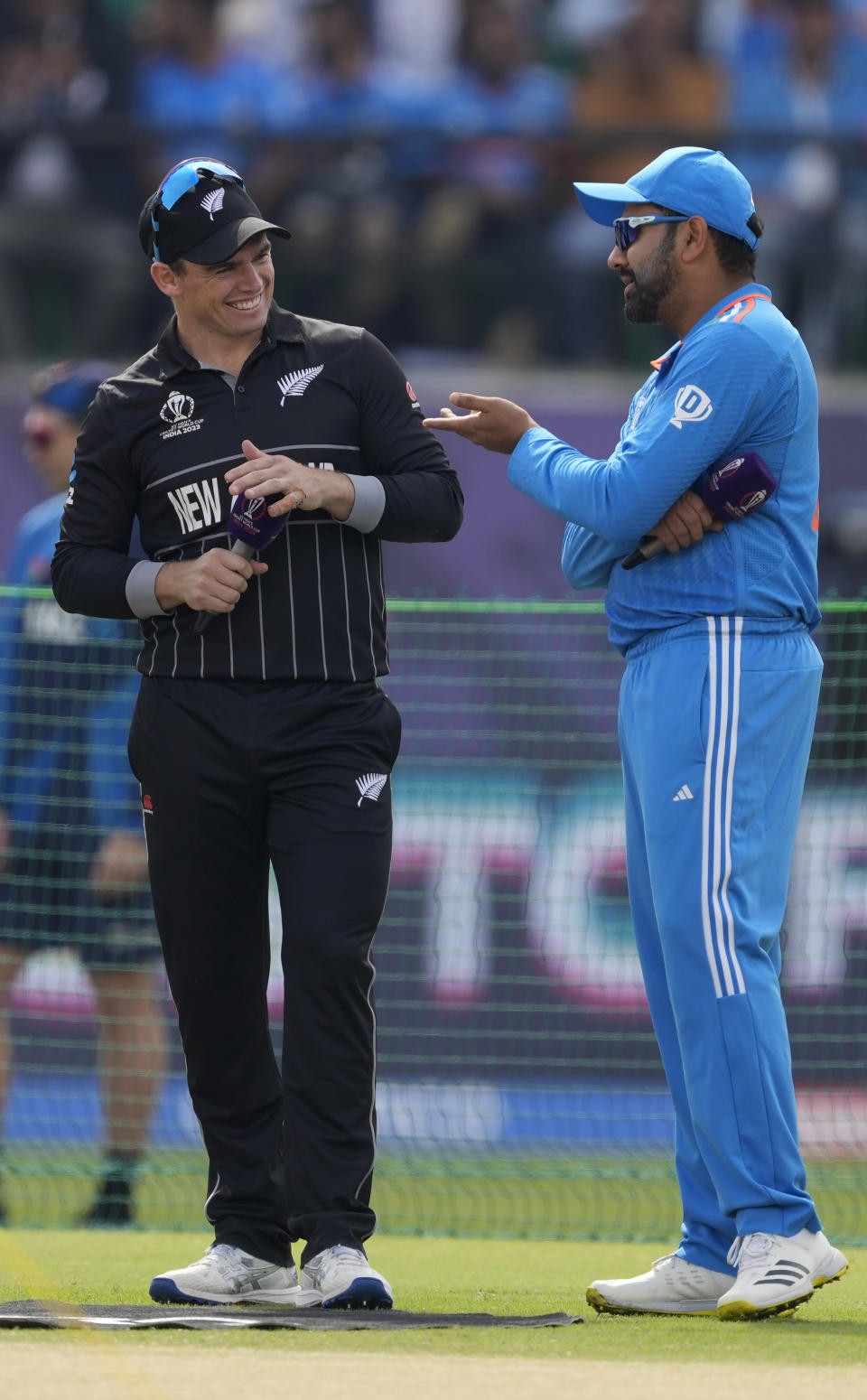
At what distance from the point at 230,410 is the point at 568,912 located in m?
3.18

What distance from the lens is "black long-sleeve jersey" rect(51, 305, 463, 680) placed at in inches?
151

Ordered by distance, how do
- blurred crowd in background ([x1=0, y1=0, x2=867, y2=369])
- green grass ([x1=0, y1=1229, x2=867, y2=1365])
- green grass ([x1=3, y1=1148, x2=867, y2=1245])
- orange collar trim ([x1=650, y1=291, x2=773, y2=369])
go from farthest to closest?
blurred crowd in background ([x1=0, y1=0, x2=867, y2=369]) < green grass ([x1=3, y1=1148, x2=867, y2=1245]) < orange collar trim ([x1=650, y1=291, x2=773, y2=369]) < green grass ([x1=0, y1=1229, x2=867, y2=1365])

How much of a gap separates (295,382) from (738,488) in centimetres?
91

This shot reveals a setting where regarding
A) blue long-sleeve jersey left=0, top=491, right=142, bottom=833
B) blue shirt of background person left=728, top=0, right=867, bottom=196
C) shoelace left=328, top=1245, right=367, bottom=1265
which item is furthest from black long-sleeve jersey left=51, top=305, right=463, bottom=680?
blue shirt of background person left=728, top=0, right=867, bottom=196

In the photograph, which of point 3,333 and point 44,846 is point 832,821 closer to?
point 44,846

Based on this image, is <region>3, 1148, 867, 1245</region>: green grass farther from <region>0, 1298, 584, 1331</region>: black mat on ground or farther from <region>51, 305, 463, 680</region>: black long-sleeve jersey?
<region>51, 305, 463, 680</region>: black long-sleeve jersey

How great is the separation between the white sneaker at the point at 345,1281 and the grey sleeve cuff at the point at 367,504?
4.44 ft

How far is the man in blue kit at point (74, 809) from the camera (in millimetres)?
5930

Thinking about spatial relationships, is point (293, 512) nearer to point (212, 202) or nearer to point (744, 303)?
point (212, 202)

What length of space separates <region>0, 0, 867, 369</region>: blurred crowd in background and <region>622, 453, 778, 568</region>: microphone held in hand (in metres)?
5.38

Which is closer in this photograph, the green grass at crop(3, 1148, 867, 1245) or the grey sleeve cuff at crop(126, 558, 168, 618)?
the grey sleeve cuff at crop(126, 558, 168, 618)

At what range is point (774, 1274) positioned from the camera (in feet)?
11.5

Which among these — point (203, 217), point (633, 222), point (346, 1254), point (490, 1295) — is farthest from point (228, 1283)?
point (633, 222)

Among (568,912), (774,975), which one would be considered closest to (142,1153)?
(568,912)
